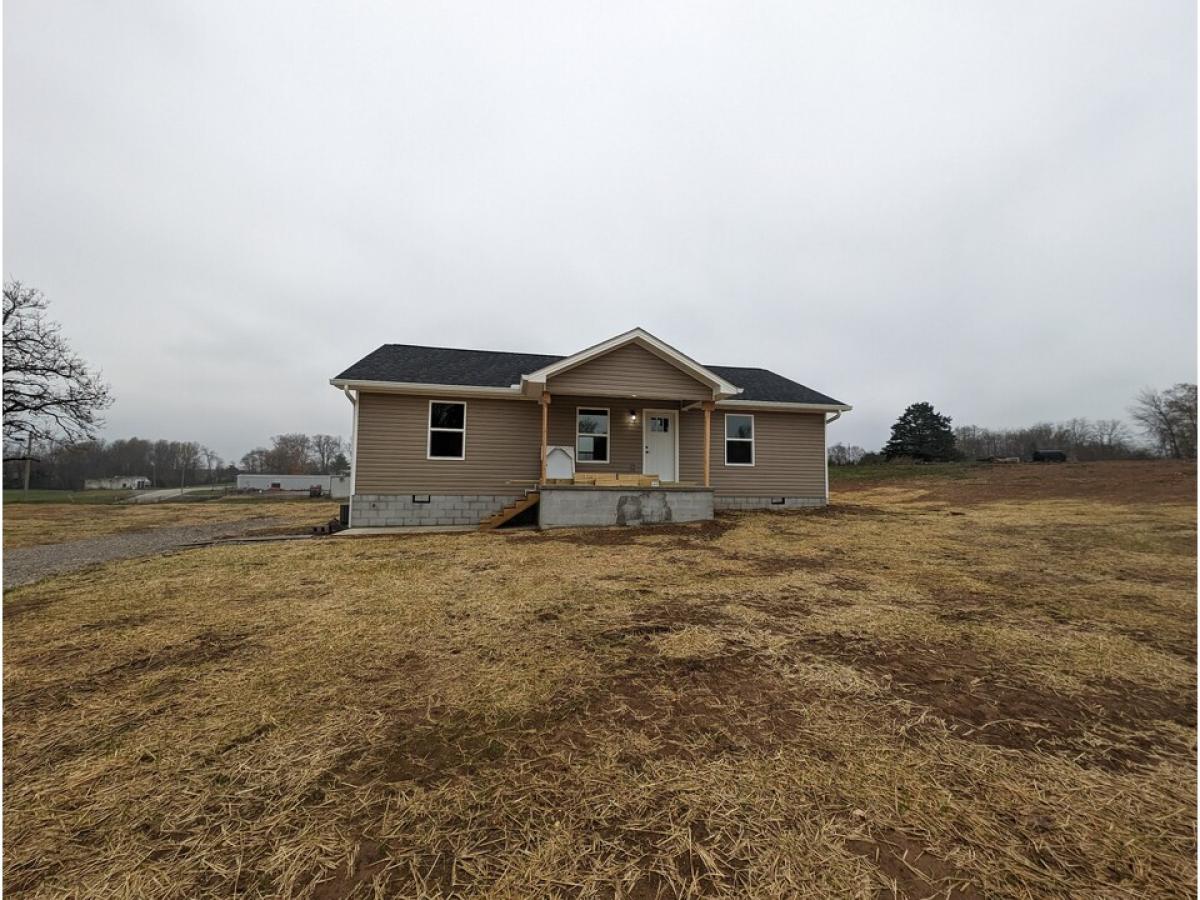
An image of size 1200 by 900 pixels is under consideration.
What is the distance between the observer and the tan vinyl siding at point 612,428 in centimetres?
1187

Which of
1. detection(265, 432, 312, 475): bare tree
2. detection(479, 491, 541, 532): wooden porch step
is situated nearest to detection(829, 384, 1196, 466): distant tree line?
detection(479, 491, 541, 532): wooden porch step

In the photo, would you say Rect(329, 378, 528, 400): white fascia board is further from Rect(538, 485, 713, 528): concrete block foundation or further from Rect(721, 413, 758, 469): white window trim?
Rect(721, 413, 758, 469): white window trim

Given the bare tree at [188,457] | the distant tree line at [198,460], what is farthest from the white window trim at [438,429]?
the bare tree at [188,457]

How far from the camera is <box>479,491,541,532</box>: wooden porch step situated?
10.2m

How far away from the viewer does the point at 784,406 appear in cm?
1302

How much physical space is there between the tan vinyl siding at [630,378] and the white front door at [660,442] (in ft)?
4.88

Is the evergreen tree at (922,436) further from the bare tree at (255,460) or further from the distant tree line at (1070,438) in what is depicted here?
the bare tree at (255,460)

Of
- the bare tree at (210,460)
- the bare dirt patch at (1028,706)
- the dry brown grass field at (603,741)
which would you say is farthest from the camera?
the bare tree at (210,460)

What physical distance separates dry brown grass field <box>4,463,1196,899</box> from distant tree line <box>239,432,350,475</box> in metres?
50.5

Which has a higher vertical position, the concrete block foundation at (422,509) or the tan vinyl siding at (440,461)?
the tan vinyl siding at (440,461)

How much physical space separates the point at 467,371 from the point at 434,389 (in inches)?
54.8

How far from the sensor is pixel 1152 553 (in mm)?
6496

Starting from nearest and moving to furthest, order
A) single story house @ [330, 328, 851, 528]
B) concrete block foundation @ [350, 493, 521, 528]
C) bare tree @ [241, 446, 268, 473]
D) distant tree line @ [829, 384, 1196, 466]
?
single story house @ [330, 328, 851, 528]
concrete block foundation @ [350, 493, 521, 528]
distant tree line @ [829, 384, 1196, 466]
bare tree @ [241, 446, 268, 473]

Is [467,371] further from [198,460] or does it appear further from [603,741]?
[198,460]
